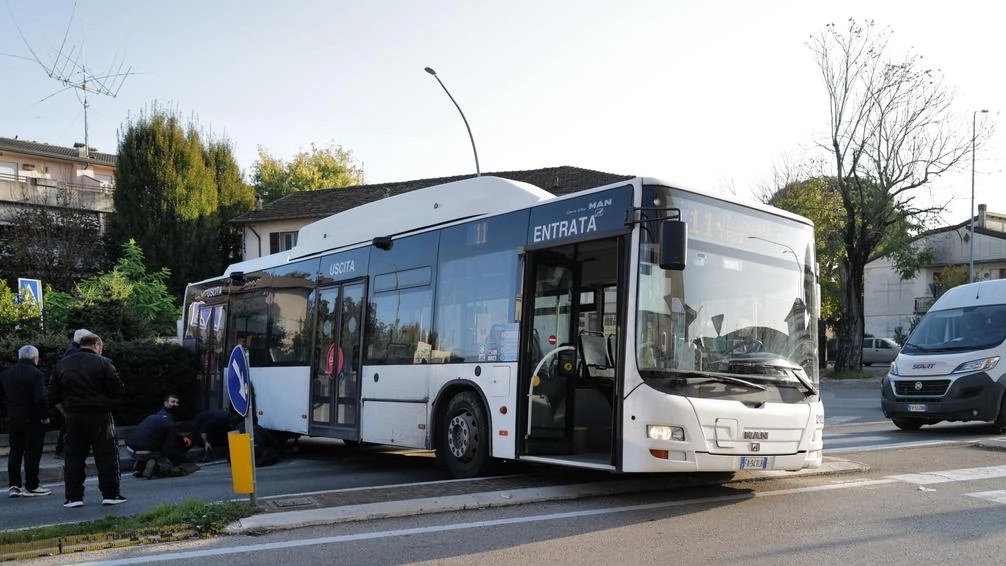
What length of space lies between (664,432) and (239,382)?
12.7 feet

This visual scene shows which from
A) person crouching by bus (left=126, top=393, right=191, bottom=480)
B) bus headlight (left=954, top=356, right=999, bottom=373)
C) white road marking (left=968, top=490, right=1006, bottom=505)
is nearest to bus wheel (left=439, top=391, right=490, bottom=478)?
person crouching by bus (left=126, top=393, right=191, bottom=480)

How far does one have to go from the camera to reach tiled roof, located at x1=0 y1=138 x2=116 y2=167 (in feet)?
178

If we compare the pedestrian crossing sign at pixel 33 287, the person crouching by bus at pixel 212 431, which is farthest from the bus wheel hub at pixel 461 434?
the pedestrian crossing sign at pixel 33 287

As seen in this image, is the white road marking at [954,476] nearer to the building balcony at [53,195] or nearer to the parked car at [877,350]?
the building balcony at [53,195]

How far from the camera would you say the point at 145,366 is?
17.3 metres

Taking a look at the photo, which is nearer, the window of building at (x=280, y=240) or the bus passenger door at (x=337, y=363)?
the bus passenger door at (x=337, y=363)

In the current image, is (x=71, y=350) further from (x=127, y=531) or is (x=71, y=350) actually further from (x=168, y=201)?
(x=168, y=201)

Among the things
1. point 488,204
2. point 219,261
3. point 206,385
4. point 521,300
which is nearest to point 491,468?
point 521,300

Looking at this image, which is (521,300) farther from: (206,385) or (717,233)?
(206,385)

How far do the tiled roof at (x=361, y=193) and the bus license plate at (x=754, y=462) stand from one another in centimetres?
3142

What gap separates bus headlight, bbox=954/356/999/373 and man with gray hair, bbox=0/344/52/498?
13327 millimetres

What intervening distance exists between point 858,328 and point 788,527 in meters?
29.5

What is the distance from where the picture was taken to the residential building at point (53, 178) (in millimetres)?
41156

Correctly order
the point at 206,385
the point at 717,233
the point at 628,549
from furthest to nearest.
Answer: the point at 206,385, the point at 717,233, the point at 628,549
